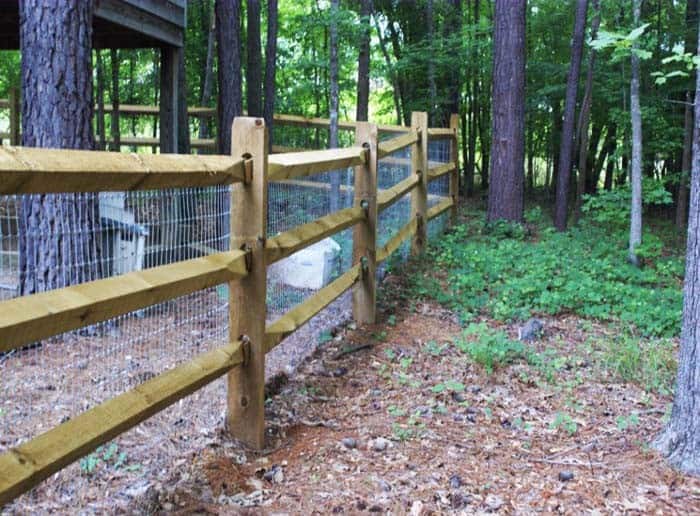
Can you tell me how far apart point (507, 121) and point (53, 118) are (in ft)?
20.9

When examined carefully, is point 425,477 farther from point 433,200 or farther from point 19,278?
point 433,200

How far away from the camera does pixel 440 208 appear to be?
9.48 metres

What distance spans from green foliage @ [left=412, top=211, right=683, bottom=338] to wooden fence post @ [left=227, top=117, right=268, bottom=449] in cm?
194

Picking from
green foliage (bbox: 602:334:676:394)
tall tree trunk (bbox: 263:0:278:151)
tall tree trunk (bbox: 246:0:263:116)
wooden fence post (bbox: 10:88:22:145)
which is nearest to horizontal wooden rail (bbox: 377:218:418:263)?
green foliage (bbox: 602:334:676:394)

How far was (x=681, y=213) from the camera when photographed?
39.3 feet

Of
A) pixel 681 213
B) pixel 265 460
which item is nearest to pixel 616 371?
pixel 265 460

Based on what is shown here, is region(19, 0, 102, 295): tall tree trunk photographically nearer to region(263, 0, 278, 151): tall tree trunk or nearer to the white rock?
the white rock

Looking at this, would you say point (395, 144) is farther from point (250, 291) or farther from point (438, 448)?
point (438, 448)

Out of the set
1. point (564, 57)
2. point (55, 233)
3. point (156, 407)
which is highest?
point (564, 57)

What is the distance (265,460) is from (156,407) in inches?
35.8

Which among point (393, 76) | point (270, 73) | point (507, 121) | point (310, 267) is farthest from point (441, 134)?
point (393, 76)

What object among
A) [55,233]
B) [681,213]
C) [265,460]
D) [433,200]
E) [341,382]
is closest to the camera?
[265,460]

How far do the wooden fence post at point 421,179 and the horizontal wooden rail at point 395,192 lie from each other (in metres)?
0.16

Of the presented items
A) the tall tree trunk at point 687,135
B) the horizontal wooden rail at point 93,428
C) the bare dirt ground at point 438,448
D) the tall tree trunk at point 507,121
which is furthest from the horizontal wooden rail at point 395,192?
the tall tree trunk at point 687,135
